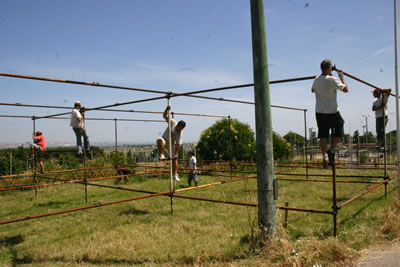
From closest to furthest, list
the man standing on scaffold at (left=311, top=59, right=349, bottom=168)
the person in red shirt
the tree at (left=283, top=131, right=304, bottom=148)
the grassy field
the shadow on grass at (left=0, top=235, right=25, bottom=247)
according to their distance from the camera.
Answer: the grassy field
the man standing on scaffold at (left=311, top=59, right=349, bottom=168)
the shadow on grass at (left=0, top=235, right=25, bottom=247)
the person in red shirt
the tree at (left=283, top=131, right=304, bottom=148)

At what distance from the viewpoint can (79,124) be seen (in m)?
7.00

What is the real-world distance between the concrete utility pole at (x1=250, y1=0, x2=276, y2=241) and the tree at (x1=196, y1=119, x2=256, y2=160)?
33.5ft

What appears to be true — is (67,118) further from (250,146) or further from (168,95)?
(250,146)

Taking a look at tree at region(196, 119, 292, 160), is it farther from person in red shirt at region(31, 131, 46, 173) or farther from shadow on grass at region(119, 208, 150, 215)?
shadow on grass at region(119, 208, 150, 215)

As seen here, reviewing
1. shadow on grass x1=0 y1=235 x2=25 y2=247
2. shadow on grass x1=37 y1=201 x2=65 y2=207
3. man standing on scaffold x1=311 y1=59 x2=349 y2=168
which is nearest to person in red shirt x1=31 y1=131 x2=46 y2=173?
shadow on grass x1=37 y1=201 x2=65 y2=207

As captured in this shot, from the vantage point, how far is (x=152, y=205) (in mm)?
6391

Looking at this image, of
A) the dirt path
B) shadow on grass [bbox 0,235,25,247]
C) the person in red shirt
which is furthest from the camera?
the person in red shirt

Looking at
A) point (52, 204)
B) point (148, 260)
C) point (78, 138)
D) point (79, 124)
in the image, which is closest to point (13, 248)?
point (148, 260)

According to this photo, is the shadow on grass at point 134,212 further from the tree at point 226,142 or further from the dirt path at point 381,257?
the tree at point 226,142

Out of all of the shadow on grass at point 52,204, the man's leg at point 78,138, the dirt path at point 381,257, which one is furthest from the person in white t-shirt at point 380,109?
the shadow on grass at point 52,204

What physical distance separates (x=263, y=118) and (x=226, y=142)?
10.6 meters

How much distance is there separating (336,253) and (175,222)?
2.60 m

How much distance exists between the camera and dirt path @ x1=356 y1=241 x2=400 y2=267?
2949mm

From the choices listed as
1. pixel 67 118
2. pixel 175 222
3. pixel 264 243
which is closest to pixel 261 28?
pixel 264 243
